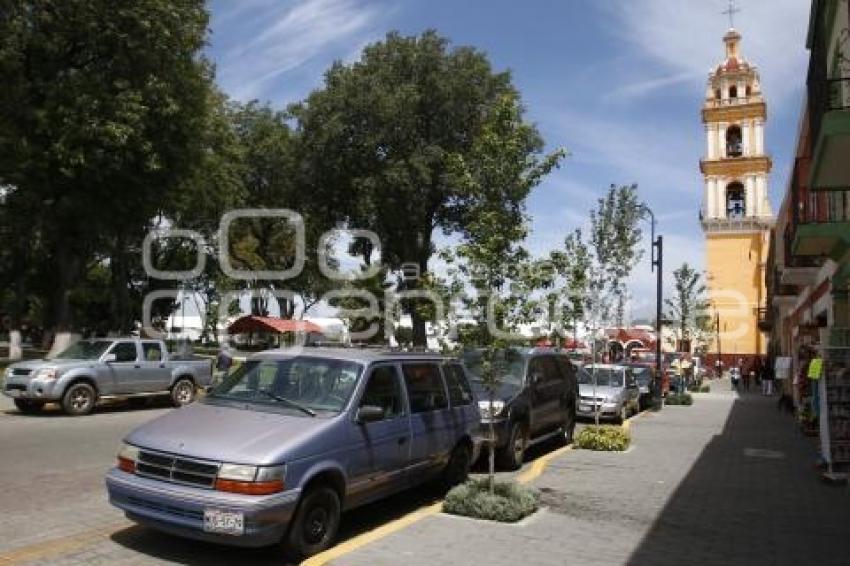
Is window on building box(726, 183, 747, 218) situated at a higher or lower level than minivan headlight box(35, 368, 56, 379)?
higher

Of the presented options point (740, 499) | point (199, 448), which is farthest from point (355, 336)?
point (199, 448)

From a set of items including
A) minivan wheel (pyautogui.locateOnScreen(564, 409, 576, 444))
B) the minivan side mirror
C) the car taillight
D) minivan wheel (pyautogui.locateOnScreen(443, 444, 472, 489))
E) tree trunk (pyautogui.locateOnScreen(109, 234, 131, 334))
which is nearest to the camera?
the car taillight

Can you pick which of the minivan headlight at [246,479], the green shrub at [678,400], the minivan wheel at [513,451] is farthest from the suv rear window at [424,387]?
the green shrub at [678,400]

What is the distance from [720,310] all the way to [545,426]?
58.2m

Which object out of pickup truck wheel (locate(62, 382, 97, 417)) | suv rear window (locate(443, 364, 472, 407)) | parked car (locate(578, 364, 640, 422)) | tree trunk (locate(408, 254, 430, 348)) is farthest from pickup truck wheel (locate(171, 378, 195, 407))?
suv rear window (locate(443, 364, 472, 407))

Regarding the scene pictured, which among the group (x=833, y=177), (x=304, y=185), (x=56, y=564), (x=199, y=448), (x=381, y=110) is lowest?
(x=56, y=564)

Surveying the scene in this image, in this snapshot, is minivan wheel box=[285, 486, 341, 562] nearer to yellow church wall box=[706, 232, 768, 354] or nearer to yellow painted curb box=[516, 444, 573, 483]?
yellow painted curb box=[516, 444, 573, 483]

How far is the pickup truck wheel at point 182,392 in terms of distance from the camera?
20172 millimetres

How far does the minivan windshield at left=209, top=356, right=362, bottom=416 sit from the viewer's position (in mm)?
7492

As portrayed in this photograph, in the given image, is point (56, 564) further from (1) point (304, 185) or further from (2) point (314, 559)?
(1) point (304, 185)

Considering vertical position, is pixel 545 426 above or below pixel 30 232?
below

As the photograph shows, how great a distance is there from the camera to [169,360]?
20109mm

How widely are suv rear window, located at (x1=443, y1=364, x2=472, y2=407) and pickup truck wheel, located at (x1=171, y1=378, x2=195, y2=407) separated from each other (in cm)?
1214

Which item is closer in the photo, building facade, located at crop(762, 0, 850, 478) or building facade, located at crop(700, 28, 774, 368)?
building facade, located at crop(762, 0, 850, 478)
